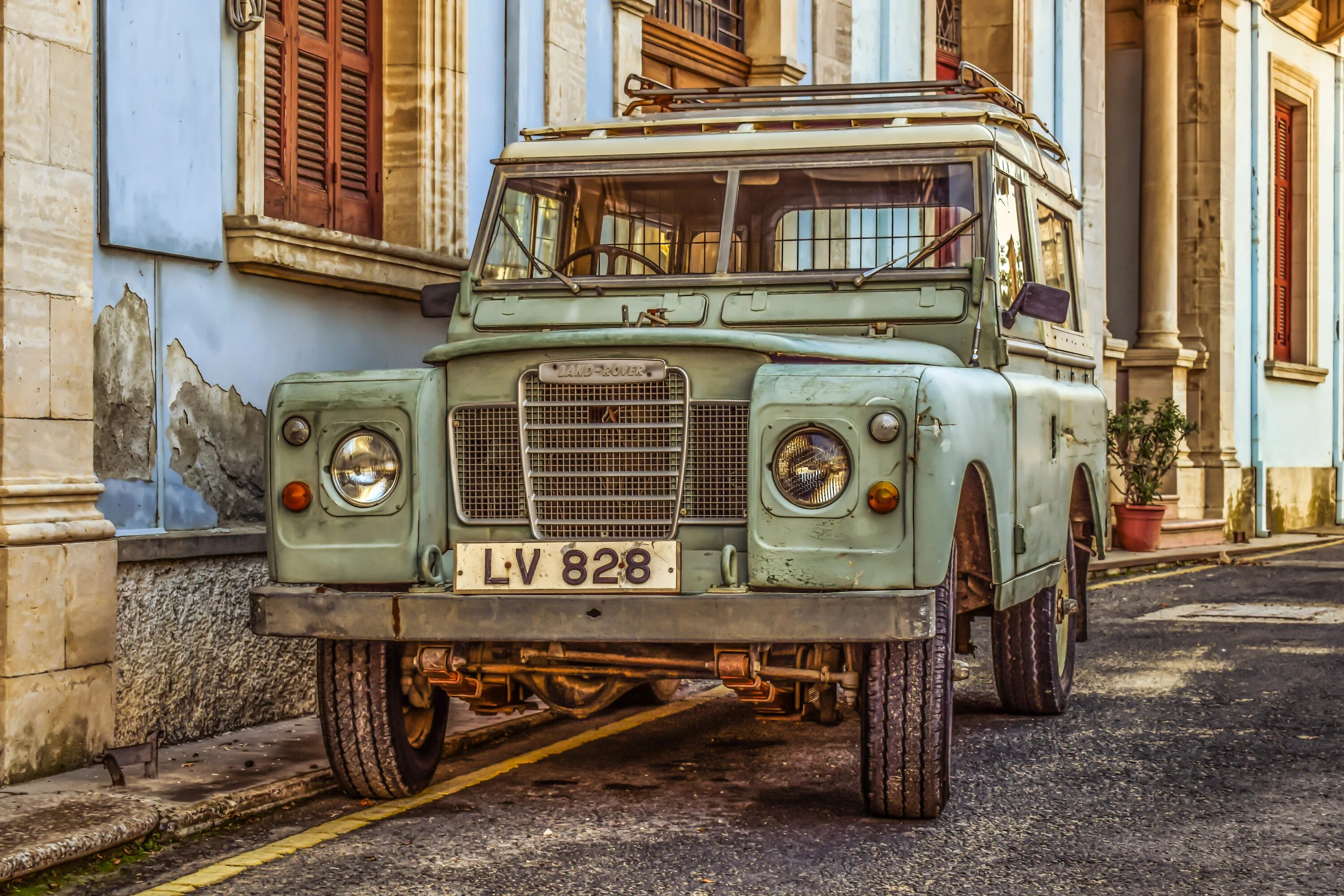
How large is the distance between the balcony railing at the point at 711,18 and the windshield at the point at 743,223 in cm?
620

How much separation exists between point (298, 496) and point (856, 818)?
2128 millimetres

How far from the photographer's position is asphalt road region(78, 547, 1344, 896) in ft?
16.6

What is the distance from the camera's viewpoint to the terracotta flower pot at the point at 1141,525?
58.7 feet

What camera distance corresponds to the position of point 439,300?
7.02m

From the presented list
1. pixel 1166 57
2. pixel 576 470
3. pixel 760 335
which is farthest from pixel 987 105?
pixel 1166 57

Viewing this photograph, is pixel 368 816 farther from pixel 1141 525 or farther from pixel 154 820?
pixel 1141 525

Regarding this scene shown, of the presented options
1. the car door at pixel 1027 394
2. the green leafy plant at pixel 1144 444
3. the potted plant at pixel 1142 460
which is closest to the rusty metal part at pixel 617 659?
the car door at pixel 1027 394

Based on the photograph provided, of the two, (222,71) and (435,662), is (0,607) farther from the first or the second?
(222,71)

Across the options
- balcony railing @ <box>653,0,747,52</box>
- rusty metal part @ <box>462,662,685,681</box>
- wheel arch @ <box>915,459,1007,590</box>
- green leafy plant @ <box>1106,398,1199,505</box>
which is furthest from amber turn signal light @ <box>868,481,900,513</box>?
green leafy plant @ <box>1106,398,1199,505</box>

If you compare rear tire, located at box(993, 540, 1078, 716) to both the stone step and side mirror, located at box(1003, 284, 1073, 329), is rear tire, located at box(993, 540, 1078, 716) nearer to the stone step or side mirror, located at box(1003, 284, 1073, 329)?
side mirror, located at box(1003, 284, 1073, 329)

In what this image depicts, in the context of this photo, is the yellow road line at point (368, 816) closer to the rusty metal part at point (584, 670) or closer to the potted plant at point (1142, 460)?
the rusty metal part at point (584, 670)

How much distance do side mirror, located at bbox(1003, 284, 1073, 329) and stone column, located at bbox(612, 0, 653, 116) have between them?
5415 millimetres

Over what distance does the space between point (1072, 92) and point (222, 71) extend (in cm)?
1304

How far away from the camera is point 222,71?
787 centimetres
